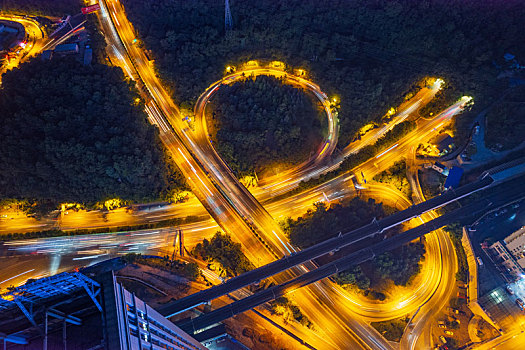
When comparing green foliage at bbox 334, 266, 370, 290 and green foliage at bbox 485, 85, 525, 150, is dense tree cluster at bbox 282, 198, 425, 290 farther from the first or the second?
green foliage at bbox 485, 85, 525, 150

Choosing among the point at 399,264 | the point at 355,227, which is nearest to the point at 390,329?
the point at 399,264

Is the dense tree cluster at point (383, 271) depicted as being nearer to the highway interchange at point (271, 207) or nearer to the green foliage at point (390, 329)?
the highway interchange at point (271, 207)

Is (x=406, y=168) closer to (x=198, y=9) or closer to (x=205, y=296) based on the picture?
(x=205, y=296)

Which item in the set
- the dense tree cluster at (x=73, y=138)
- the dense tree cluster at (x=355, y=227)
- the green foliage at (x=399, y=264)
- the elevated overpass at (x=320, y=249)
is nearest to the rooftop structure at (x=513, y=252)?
the elevated overpass at (x=320, y=249)

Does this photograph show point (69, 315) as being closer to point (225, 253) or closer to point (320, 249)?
point (225, 253)

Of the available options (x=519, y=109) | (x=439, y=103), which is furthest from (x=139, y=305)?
(x=519, y=109)

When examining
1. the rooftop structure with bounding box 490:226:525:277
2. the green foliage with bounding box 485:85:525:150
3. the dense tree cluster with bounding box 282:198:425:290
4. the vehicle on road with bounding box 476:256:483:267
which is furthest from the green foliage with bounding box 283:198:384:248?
the green foliage with bounding box 485:85:525:150
